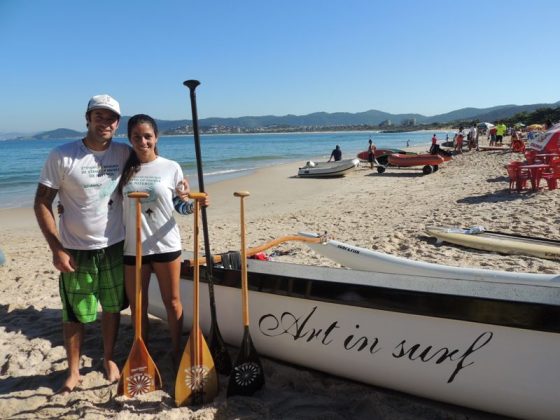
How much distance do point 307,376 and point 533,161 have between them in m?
9.67

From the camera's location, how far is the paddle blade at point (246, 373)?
2.63 meters

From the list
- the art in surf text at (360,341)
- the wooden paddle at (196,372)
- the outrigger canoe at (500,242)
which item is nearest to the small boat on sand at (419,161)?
the outrigger canoe at (500,242)

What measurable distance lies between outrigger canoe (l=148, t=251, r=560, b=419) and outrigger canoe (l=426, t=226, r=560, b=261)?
2263mm

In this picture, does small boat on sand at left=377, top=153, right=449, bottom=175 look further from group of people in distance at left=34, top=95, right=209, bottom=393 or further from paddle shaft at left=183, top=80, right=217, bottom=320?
group of people in distance at left=34, top=95, right=209, bottom=393

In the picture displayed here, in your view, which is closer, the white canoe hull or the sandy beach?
the sandy beach

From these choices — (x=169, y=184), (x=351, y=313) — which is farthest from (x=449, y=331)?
(x=169, y=184)

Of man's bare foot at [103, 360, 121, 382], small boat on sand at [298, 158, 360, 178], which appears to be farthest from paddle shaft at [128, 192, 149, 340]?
small boat on sand at [298, 158, 360, 178]

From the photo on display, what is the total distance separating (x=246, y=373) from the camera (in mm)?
2652

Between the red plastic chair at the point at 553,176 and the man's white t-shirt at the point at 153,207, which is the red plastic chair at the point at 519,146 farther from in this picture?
the man's white t-shirt at the point at 153,207

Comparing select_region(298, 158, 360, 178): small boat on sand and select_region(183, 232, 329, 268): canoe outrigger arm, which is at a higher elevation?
select_region(183, 232, 329, 268): canoe outrigger arm

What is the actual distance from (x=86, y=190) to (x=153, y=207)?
38 cm

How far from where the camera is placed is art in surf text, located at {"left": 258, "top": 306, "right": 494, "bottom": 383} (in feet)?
7.30

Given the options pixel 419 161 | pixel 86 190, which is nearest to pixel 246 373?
pixel 86 190

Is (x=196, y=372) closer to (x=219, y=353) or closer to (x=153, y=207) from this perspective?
(x=219, y=353)
